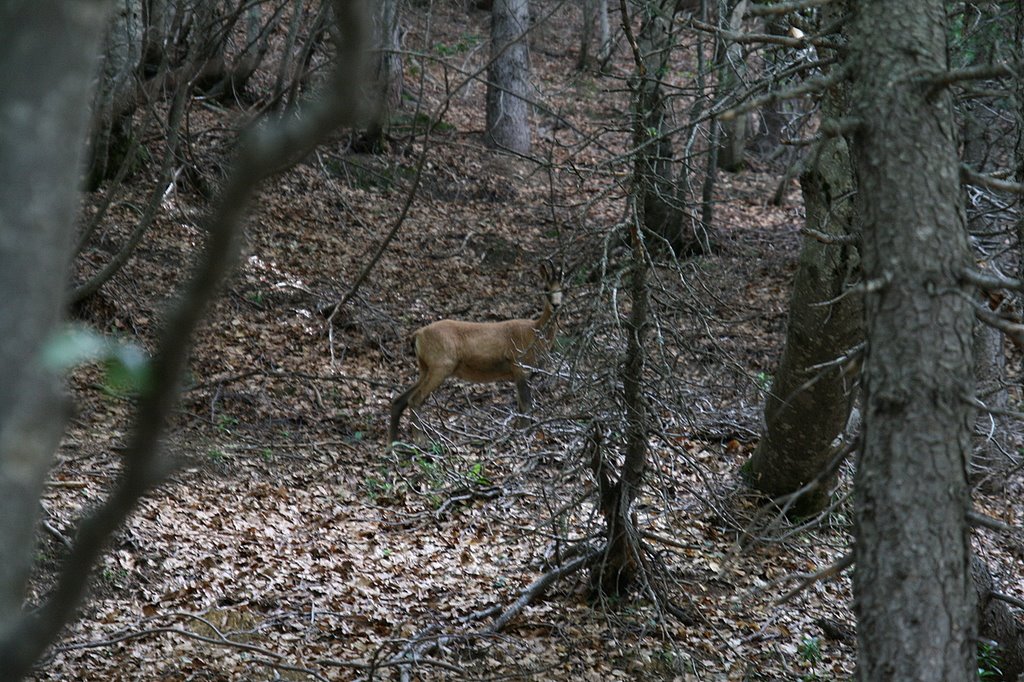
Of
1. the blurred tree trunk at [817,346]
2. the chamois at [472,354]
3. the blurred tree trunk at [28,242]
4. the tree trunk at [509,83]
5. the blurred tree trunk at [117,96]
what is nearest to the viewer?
the blurred tree trunk at [28,242]

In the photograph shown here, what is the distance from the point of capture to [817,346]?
7734 millimetres

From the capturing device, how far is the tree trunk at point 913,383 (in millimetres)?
3316

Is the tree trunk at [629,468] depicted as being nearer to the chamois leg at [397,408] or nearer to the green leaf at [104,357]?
the chamois leg at [397,408]

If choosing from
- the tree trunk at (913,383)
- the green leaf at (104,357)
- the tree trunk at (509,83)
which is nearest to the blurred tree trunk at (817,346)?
the tree trunk at (913,383)

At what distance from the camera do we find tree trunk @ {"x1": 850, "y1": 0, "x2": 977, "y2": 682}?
3.32 metres

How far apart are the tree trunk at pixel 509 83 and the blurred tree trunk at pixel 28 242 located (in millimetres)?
19013

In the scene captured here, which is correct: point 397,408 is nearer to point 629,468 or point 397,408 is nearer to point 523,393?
point 523,393

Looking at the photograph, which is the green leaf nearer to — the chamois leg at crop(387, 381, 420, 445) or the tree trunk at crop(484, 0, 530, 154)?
the chamois leg at crop(387, 381, 420, 445)

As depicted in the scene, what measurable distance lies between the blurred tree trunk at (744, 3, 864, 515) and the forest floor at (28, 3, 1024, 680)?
0.37 meters

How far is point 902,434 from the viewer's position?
337 cm

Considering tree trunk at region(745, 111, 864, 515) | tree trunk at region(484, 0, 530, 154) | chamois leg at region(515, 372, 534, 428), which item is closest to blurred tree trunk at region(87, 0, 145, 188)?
chamois leg at region(515, 372, 534, 428)

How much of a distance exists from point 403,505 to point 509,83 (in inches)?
521

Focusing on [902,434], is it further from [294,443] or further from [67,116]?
[294,443]

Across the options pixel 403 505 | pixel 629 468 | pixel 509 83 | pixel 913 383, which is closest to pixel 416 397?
pixel 403 505
